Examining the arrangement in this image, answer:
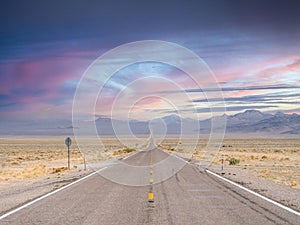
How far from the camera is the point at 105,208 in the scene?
10625mm

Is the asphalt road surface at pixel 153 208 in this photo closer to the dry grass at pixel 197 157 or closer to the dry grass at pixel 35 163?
the dry grass at pixel 197 157

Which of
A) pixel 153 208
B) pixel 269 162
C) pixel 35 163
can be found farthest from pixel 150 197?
pixel 35 163

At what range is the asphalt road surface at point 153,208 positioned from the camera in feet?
29.4

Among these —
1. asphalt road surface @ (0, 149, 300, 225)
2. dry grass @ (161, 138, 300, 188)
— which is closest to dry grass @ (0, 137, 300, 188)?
dry grass @ (161, 138, 300, 188)

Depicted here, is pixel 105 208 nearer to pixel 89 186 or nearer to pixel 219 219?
pixel 219 219

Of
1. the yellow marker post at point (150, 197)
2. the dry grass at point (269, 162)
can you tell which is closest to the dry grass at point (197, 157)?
the dry grass at point (269, 162)

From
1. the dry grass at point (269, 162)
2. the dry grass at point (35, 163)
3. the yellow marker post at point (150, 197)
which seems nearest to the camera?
the yellow marker post at point (150, 197)

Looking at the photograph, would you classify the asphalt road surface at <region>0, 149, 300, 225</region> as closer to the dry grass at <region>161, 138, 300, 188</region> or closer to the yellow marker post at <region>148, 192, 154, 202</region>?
the yellow marker post at <region>148, 192, 154, 202</region>

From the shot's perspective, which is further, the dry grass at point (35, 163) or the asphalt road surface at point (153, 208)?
the dry grass at point (35, 163)

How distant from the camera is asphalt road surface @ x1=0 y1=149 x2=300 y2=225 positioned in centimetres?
896

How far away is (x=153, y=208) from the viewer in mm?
10484

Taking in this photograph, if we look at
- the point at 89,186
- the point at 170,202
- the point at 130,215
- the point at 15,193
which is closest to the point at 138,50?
the point at 89,186

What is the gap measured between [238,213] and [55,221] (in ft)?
14.4

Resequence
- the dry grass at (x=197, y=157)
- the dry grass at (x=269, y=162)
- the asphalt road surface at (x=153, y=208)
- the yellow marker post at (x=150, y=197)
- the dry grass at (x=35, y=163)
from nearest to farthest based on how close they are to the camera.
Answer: the asphalt road surface at (x=153, y=208)
the yellow marker post at (x=150, y=197)
the dry grass at (x=269, y=162)
the dry grass at (x=197, y=157)
the dry grass at (x=35, y=163)
